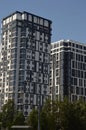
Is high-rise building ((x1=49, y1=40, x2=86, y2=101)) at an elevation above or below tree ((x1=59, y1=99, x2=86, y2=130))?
above

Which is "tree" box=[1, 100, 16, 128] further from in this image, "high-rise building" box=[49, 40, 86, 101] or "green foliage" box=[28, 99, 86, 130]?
"high-rise building" box=[49, 40, 86, 101]

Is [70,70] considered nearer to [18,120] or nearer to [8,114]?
[8,114]

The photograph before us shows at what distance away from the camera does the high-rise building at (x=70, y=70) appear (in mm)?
148125

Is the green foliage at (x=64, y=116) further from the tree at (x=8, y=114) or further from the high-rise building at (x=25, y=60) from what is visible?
the high-rise building at (x=25, y=60)

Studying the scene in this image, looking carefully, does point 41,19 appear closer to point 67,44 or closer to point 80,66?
point 67,44

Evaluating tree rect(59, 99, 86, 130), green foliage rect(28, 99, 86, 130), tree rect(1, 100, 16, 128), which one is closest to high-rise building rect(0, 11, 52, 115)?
tree rect(1, 100, 16, 128)

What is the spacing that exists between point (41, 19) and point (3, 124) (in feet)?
201

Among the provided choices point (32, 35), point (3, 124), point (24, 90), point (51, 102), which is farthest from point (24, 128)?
point (32, 35)

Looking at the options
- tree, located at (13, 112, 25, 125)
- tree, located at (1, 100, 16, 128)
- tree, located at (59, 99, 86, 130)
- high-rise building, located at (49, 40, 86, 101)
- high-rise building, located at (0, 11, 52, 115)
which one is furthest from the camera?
high-rise building, located at (49, 40, 86, 101)

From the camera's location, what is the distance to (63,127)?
52688 mm

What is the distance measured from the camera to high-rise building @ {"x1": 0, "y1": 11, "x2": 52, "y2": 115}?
121m

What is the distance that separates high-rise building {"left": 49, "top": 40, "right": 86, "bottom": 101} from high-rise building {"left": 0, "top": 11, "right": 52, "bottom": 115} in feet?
61.9

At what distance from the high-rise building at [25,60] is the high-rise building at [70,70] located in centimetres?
1885

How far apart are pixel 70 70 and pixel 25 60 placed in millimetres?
33105
